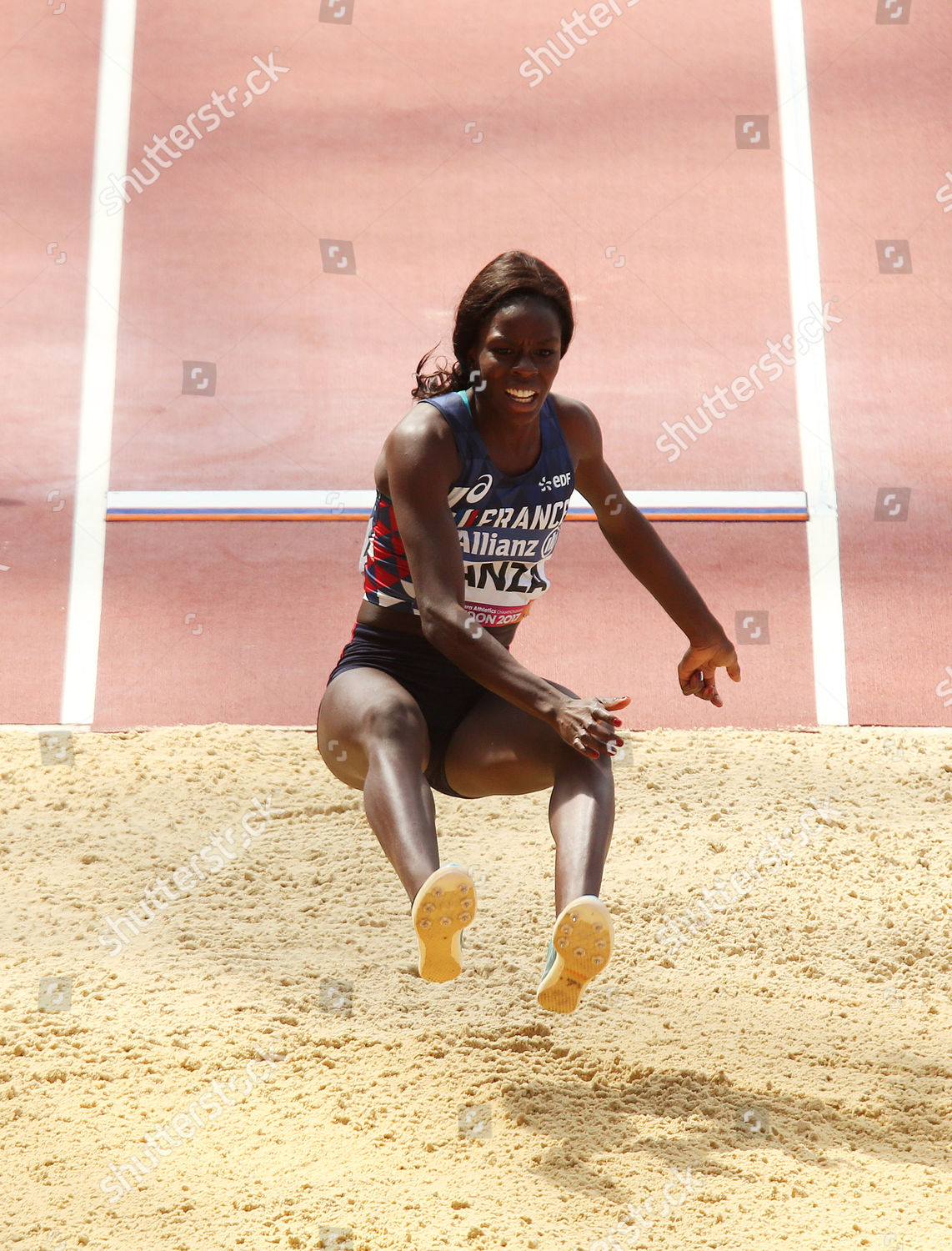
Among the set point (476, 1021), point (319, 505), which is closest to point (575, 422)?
point (476, 1021)

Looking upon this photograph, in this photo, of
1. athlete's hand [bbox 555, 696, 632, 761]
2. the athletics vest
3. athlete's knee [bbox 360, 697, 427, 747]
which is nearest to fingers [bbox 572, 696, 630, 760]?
athlete's hand [bbox 555, 696, 632, 761]

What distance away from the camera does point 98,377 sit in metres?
5.04

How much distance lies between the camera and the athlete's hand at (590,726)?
183 cm

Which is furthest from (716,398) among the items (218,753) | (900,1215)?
(900,1215)

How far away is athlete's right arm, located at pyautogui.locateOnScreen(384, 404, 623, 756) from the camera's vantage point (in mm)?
1887

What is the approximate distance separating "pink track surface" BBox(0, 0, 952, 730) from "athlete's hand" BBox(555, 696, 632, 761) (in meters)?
2.90

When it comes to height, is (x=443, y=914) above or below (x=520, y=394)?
below

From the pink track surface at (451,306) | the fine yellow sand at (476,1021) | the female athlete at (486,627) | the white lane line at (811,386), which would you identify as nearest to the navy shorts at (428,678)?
the female athlete at (486,627)

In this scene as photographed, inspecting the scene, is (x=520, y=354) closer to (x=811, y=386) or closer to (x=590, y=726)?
(x=590, y=726)

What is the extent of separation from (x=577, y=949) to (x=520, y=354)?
1.03 meters

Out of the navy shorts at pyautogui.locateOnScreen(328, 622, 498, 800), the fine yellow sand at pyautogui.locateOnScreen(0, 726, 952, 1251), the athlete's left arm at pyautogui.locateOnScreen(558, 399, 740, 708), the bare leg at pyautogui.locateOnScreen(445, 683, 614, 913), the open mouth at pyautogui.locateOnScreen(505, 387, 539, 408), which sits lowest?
the fine yellow sand at pyautogui.locateOnScreen(0, 726, 952, 1251)

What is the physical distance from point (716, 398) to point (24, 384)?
116 inches

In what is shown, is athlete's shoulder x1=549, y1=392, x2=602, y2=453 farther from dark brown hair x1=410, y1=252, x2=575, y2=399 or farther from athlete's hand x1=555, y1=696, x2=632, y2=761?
athlete's hand x1=555, y1=696, x2=632, y2=761

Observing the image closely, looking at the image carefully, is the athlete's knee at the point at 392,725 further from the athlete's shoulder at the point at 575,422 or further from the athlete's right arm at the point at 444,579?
the athlete's shoulder at the point at 575,422
